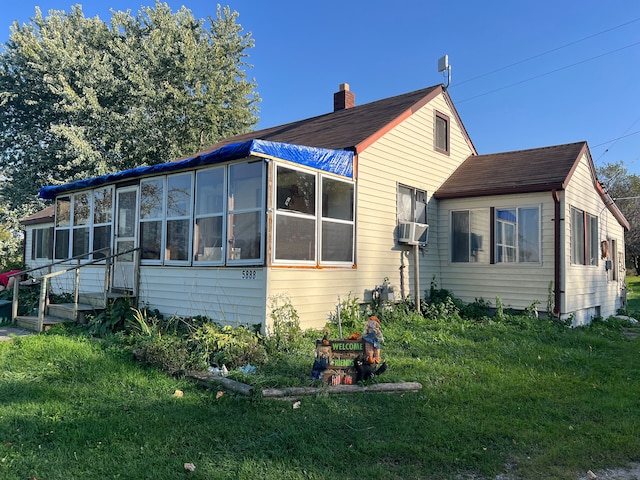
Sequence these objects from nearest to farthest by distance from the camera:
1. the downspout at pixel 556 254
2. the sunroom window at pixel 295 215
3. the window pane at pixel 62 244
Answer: the sunroom window at pixel 295 215
the downspout at pixel 556 254
the window pane at pixel 62 244

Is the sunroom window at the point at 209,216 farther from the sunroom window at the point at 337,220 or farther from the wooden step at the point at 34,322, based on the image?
the wooden step at the point at 34,322

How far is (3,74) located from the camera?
2250 centimetres

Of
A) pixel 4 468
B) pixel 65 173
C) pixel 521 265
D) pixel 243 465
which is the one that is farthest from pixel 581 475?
pixel 65 173

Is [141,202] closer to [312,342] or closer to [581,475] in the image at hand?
[312,342]

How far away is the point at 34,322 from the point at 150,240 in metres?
2.46

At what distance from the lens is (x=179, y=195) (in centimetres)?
856

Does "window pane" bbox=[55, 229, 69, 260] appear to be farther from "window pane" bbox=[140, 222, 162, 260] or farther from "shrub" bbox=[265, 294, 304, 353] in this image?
"shrub" bbox=[265, 294, 304, 353]

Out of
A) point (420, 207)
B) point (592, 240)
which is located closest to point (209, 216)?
point (420, 207)

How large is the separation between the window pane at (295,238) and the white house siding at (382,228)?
26cm

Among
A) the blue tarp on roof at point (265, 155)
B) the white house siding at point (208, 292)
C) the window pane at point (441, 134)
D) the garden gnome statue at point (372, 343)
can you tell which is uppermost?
the window pane at point (441, 134)

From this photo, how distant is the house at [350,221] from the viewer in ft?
24.8

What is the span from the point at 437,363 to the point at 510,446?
250 cm

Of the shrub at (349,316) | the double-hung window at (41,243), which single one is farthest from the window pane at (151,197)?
the double-hung window at (41,243)

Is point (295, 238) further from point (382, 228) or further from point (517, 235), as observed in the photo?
point (517, 235)
